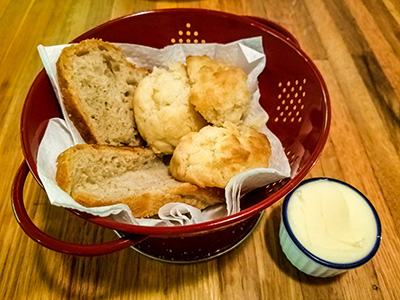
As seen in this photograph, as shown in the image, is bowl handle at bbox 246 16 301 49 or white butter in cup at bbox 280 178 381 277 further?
bowl handle at bbox 246 16 301 49

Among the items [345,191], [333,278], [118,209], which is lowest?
[333,278]

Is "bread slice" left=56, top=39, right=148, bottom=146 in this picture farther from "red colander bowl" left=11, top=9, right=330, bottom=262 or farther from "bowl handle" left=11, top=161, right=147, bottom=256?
"bowl handle" left=11, top=161, right=147, bottom=256

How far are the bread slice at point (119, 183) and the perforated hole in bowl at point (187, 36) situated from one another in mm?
342

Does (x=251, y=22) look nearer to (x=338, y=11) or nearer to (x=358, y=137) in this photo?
(x=358, y=137)

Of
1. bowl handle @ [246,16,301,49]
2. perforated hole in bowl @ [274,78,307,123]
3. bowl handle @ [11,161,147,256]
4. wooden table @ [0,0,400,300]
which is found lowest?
wooden table @ [0,0,400,300]

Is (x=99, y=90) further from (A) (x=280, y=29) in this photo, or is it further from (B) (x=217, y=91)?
(A) (x=280, y=29)

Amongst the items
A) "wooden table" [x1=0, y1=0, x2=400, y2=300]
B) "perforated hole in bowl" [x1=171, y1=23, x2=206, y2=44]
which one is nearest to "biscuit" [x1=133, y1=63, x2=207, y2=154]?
"perforated hole in bowl" [x1=171, y1=23, x2=206, y2=44]

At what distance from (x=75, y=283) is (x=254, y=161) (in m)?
0.45

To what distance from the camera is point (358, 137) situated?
910mm

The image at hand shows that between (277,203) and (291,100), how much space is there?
25 centimetres

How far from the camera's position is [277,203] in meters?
0.77

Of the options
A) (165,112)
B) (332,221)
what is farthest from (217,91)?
(332,221)

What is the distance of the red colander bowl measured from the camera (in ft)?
1.62

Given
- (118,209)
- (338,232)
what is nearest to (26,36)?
(118,209)
